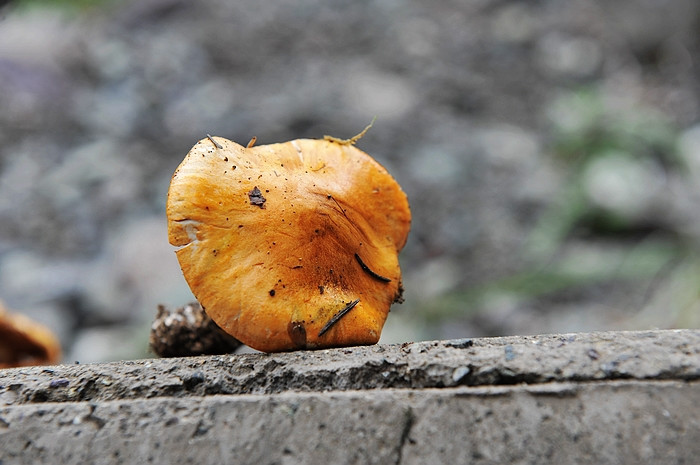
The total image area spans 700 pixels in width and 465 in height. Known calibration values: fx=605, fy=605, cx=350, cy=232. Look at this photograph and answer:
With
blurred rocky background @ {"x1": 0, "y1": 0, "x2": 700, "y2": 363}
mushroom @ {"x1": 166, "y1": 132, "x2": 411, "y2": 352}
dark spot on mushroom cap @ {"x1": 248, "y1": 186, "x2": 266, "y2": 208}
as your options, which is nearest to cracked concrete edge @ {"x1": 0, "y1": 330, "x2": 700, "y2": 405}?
mushroom @ {"x1": 166, "y1": 132, "x2": 411, "y2": 352}

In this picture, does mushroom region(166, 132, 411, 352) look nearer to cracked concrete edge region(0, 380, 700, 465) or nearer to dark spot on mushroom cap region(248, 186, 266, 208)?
dark spot on mushroom cap region(248, 186, 266, 208)

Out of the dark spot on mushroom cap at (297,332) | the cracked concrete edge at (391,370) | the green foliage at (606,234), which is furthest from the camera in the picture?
the green foliage at (606,234)

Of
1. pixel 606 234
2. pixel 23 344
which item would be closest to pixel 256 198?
pixel 23 344

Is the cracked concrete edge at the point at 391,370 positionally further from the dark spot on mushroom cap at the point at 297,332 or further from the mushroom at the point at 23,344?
the mushroom at the point at 23,344

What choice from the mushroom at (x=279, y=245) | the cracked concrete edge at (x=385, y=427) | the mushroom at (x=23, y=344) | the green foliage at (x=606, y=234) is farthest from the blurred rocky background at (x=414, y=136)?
the cracked concrete edge at (x=385, y=427)

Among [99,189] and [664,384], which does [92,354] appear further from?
[664,384]

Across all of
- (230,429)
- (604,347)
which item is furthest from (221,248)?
(604,347)
